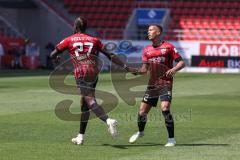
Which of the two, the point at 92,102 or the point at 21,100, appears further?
the point at 21,100

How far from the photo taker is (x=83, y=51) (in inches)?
502

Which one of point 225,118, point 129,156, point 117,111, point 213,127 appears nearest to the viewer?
point 129,156

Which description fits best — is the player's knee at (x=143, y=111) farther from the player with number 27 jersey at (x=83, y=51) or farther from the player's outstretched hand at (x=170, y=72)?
the player with number 27 jersey at (x=83, y=51)

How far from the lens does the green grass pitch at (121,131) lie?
38.1 ft

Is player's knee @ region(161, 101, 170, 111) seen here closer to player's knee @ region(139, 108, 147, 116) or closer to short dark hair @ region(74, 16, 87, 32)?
player's knee @ region(139, 108, 147, 116)

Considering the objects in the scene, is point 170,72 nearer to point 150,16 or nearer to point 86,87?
point 86,87

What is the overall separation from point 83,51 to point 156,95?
56.7 inches

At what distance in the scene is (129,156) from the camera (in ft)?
37.4

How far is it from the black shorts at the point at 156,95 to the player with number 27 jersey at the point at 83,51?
3.20 ft

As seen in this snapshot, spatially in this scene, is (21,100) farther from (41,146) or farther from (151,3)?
(151,3)

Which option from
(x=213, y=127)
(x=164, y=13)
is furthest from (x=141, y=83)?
(x=164, y=13)

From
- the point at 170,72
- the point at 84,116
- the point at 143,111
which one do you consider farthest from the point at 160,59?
the point at 84,116

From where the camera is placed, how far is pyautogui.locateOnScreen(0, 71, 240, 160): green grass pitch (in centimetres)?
1161

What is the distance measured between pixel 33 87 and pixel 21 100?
5.88 meters
